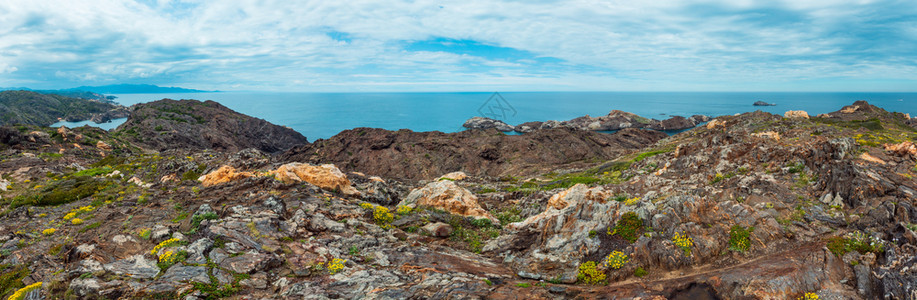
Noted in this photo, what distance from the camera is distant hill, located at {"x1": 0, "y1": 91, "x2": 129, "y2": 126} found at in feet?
490

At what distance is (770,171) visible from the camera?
2244 cm

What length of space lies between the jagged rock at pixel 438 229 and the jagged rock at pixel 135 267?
402 inches

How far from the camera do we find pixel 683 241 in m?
12.7

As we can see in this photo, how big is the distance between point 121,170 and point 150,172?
4.40 metres

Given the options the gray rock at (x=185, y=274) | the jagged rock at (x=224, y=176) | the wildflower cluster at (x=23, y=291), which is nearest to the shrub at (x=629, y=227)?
the gray rock at (x=185, y=274)

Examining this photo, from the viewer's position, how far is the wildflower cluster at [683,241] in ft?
40.8

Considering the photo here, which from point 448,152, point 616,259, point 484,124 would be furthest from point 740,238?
point 484,124

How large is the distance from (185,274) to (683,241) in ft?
52.9

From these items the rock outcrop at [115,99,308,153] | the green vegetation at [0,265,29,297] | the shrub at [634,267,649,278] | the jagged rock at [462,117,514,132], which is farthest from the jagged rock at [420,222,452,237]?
the jagged rock at [462,117,514,132]

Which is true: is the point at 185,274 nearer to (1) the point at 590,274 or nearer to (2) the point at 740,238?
(1) the point at 590,274

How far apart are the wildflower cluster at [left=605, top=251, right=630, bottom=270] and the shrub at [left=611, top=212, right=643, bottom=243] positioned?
951 millimetres

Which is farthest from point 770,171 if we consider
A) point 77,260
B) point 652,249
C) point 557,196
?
point 77,260

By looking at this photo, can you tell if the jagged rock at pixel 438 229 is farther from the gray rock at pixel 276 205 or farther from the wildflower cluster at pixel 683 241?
the wildflower cluster at pixel 683 241

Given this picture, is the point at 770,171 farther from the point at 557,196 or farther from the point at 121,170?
the point at 121,170
